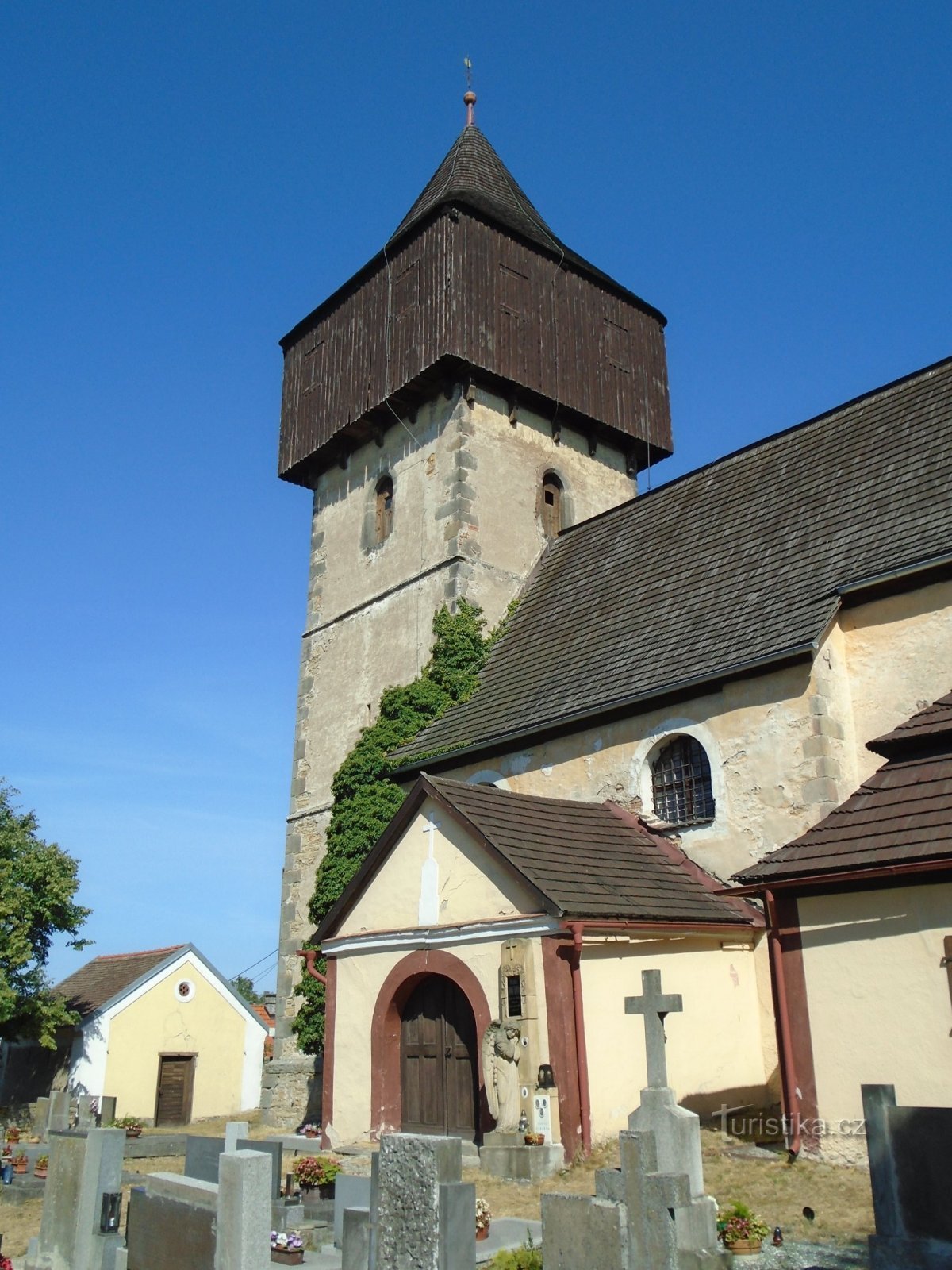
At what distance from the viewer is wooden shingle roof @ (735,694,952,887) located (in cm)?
957

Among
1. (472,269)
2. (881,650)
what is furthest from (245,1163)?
(472,269)

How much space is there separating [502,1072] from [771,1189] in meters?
2.92

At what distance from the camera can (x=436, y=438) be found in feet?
68.9

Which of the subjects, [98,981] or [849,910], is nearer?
[849,910]

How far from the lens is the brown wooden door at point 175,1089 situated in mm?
25969

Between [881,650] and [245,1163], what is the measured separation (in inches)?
359

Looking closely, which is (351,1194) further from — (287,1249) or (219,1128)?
(219,1128)

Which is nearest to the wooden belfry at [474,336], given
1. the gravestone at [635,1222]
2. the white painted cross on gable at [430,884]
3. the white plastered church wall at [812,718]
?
the white plastered church wall at [812,718]

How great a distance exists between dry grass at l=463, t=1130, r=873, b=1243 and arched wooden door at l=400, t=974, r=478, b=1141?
5.21 ft

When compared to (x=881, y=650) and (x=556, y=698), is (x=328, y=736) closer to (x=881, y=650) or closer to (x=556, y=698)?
(x=556, y=698)

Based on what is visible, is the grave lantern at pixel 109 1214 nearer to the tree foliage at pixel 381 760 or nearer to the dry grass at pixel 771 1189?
the dry grass at pixel 771 1189

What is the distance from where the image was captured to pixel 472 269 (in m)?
21.4

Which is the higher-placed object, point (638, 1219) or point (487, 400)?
point (487, 400)

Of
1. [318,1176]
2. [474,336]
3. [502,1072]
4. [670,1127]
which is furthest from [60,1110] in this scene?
[474,336]
